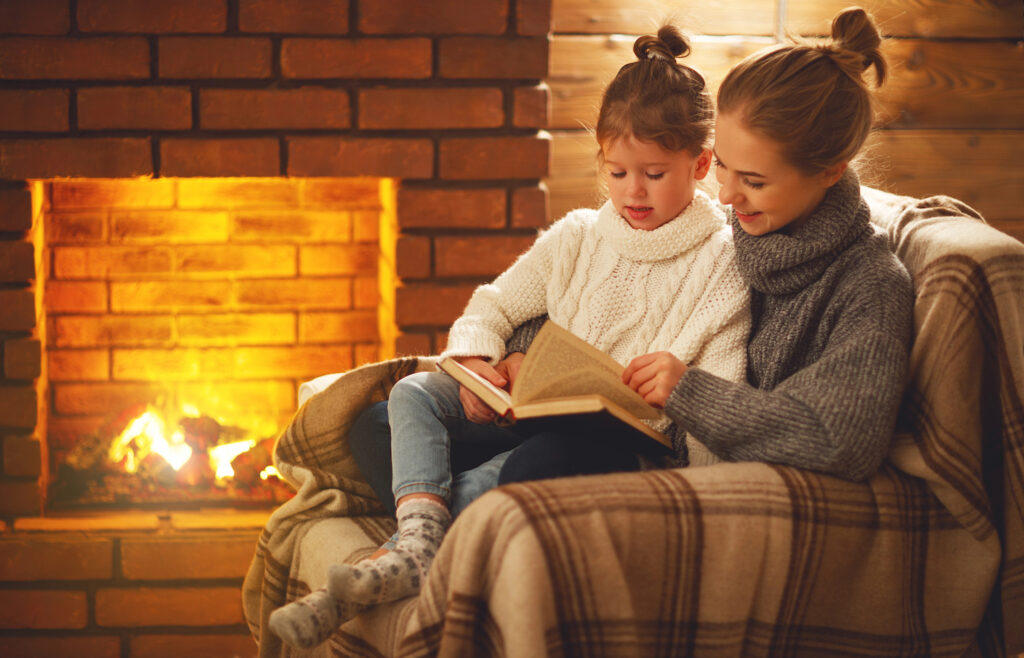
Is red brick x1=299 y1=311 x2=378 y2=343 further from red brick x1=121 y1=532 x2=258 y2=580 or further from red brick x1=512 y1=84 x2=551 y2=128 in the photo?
red brick x1=512 y1=84 x2=551 y2=128

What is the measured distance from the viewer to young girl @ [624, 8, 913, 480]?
115 centimetres

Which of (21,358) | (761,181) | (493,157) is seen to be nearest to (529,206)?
(493,157)

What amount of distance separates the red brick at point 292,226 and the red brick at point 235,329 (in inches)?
7.0

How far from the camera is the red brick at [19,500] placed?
2.05m

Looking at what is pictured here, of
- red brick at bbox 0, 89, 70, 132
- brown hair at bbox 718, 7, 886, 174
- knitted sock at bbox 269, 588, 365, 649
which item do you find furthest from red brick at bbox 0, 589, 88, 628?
brown hair at bbox 718, 7, 886, 174

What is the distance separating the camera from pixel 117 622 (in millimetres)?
2102

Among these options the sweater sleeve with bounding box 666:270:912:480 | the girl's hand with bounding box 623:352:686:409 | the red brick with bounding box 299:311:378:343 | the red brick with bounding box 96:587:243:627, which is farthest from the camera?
the red brick with bounding box 299:311:378:343

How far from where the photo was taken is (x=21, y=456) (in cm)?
203

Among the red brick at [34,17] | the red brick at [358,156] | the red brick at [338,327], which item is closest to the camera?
the red brick at [34,17]

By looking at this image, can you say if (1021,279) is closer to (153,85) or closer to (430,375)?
(430,375)

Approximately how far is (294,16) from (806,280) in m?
1.14

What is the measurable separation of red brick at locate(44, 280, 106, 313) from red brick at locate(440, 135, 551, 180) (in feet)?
2.71

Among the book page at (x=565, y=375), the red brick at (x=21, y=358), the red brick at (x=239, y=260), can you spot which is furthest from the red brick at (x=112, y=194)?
the book page at (x=565, y=375)

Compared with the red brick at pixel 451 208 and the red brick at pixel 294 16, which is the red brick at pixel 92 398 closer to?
the red brick at pixel 451 208
